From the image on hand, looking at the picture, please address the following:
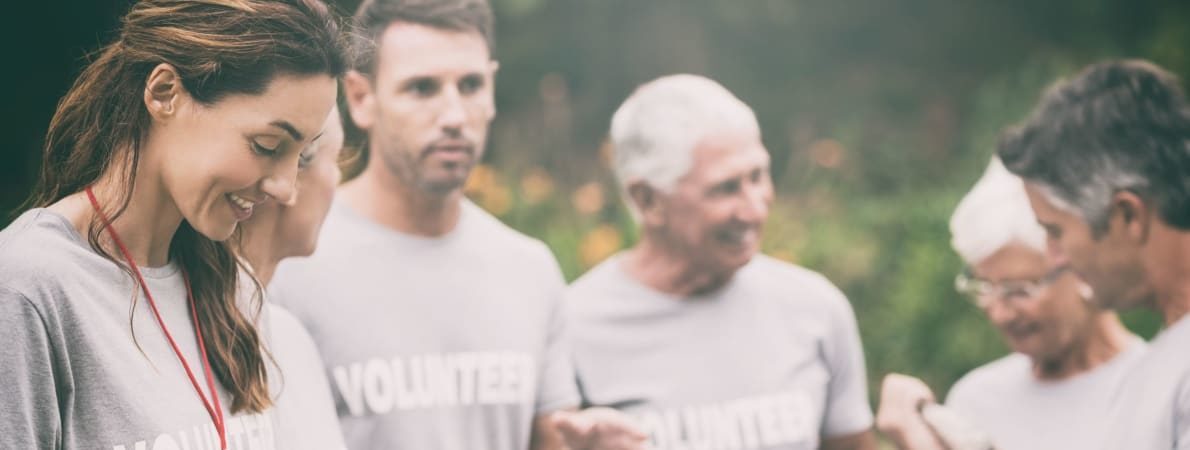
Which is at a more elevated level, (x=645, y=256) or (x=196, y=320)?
(x=196, y=320)

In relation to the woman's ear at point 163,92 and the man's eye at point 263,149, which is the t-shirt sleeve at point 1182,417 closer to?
the man's eye at point 263,149

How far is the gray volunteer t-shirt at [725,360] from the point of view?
10.8ft

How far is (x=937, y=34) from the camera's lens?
955cm

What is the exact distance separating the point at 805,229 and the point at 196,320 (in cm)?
457

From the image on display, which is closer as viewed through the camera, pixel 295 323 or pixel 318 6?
pixel 318 6

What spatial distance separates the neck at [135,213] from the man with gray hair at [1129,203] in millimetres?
1843

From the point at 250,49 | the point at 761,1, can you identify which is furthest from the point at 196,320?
the point at 761,1

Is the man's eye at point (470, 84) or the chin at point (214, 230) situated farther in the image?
the man's eye at point (470, 84)

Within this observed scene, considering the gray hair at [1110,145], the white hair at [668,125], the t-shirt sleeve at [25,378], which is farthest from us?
the white hair at [668,125]

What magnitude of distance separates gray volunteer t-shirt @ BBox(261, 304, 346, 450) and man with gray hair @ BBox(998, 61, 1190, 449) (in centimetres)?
155

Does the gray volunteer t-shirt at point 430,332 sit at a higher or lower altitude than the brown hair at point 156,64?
lower

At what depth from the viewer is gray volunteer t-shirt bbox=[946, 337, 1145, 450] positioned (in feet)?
10.8

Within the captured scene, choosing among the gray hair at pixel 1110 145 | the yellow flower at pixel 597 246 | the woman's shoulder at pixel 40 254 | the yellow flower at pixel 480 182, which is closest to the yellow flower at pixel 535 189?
the yellow flower at pixel 480 182

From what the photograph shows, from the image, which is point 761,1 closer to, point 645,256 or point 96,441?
point 645,256
